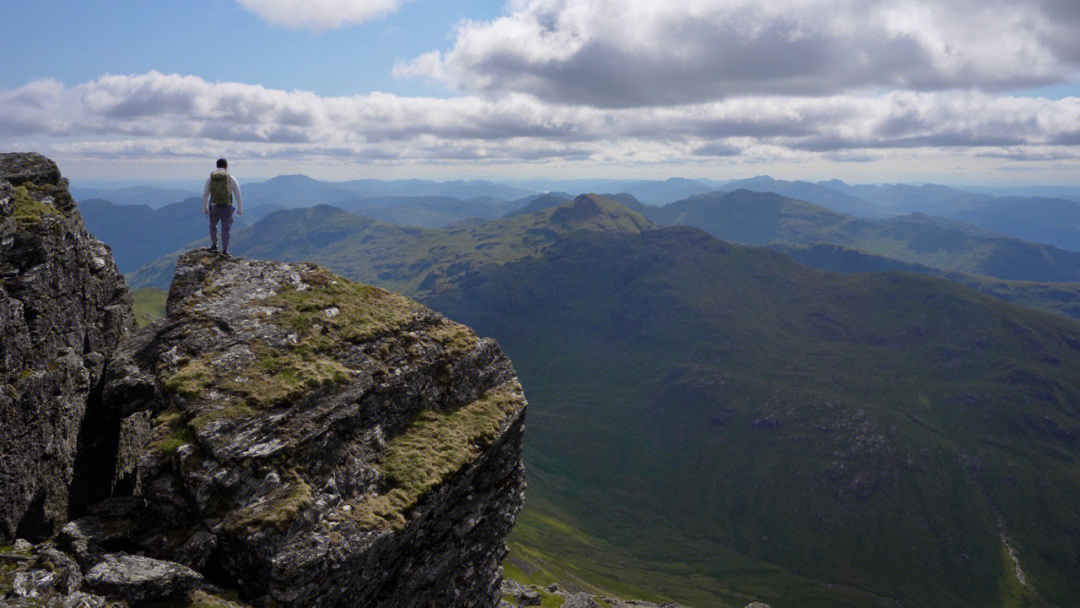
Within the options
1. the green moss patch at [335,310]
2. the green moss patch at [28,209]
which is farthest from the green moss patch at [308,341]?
the green moss patch at [28,209]

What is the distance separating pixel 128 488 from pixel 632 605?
123170 millimetres

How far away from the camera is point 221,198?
119 ft

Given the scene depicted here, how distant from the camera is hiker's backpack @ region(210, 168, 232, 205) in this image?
3569 cm

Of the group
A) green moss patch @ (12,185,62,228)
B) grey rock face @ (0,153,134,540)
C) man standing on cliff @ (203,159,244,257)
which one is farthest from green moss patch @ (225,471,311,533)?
man standing on cliff @ (203,159,244,257)

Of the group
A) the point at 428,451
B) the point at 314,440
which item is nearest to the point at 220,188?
the point at 314,440

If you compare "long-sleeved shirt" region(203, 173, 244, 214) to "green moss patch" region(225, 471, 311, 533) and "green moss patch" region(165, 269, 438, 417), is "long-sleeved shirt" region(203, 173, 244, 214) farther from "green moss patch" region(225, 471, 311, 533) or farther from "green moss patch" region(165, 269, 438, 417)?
"green moss patch" region(225, 471, 311, 533)

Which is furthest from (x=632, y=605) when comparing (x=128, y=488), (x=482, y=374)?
(x=128, y=488)

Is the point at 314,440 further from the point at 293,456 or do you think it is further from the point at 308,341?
the point at 308,341

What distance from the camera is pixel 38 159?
3309cm

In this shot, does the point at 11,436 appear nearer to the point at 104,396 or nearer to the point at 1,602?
the point at 104,396

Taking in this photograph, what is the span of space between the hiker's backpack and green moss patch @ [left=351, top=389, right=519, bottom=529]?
19.5m

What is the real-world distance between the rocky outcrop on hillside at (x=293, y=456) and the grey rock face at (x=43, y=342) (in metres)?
1.68

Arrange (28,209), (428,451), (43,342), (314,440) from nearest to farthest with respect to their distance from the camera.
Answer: (43,342)
(314,440)
(28,209)
(428,451)

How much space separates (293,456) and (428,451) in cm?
686
